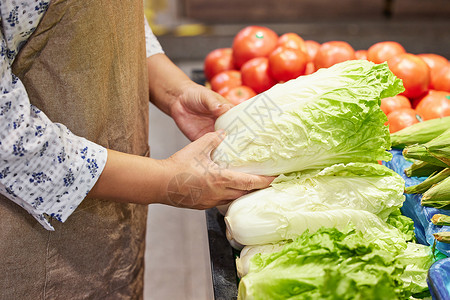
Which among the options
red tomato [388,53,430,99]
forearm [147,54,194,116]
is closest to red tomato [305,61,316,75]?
red tomato [388,53,430,99]

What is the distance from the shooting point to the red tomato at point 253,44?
8.57ft

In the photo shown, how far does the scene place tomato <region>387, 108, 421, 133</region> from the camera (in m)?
1.86

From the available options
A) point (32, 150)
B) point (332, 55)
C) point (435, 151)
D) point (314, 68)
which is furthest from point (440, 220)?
point (314, 68)

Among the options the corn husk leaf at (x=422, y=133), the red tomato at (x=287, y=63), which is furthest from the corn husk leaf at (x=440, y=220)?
the red tomato at (x=287, y=63)

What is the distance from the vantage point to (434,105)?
200cm

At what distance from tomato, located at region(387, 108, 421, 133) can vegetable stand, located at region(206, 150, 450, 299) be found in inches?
9.5

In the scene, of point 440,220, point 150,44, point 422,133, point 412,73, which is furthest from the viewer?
point 412,73

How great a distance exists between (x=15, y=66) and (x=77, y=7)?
229mm

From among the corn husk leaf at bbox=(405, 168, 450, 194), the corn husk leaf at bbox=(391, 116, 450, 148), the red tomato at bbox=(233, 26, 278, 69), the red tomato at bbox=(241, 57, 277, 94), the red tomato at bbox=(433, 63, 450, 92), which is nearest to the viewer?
the corn husk leaf at bbox=(405, 168, 450, 194)

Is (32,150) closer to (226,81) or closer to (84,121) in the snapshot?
(84,121)

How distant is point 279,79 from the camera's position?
Result: 2400 millimetres

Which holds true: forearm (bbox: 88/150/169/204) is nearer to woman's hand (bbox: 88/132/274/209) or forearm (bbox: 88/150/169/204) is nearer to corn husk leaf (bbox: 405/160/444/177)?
woman's hand (bbox: 88/132/274/209)

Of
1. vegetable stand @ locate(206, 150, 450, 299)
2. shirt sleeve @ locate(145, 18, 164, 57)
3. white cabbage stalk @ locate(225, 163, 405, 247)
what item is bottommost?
vegetable stand @ locate(206, 150, 450, 299)

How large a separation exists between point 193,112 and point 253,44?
0.96 meters
